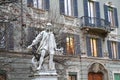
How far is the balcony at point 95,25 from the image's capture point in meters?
29.7

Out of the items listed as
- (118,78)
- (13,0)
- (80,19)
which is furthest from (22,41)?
(118,78)

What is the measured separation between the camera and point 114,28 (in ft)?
110

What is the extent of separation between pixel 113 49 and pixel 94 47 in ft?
9.88

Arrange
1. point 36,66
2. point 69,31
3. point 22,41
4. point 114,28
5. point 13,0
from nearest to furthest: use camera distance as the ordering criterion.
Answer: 1. point 36,66
2. point 13,0
3. point 22,41
4. point 69,31
5. point 114,28

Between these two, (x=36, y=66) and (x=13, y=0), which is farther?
(x=13, y=0)

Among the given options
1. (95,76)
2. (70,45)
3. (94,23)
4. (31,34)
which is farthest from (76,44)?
(31,34)

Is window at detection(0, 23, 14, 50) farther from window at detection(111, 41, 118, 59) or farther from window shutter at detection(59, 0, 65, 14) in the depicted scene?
window at detection(111, 41, 118, 59)

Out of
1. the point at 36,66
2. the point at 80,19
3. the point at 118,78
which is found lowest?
the point at 118,78

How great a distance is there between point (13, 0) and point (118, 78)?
1895cm

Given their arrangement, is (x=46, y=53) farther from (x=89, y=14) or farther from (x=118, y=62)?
(x=118, y=62)

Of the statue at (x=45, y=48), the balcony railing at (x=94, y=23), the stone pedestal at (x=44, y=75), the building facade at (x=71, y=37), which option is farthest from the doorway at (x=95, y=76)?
the stone pedestal at (x=44, y=75)

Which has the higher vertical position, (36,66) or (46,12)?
(46,12)

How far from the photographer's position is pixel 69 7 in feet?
96.6

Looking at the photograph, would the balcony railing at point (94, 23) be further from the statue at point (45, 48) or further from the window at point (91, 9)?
the statue at point (45, 48)
